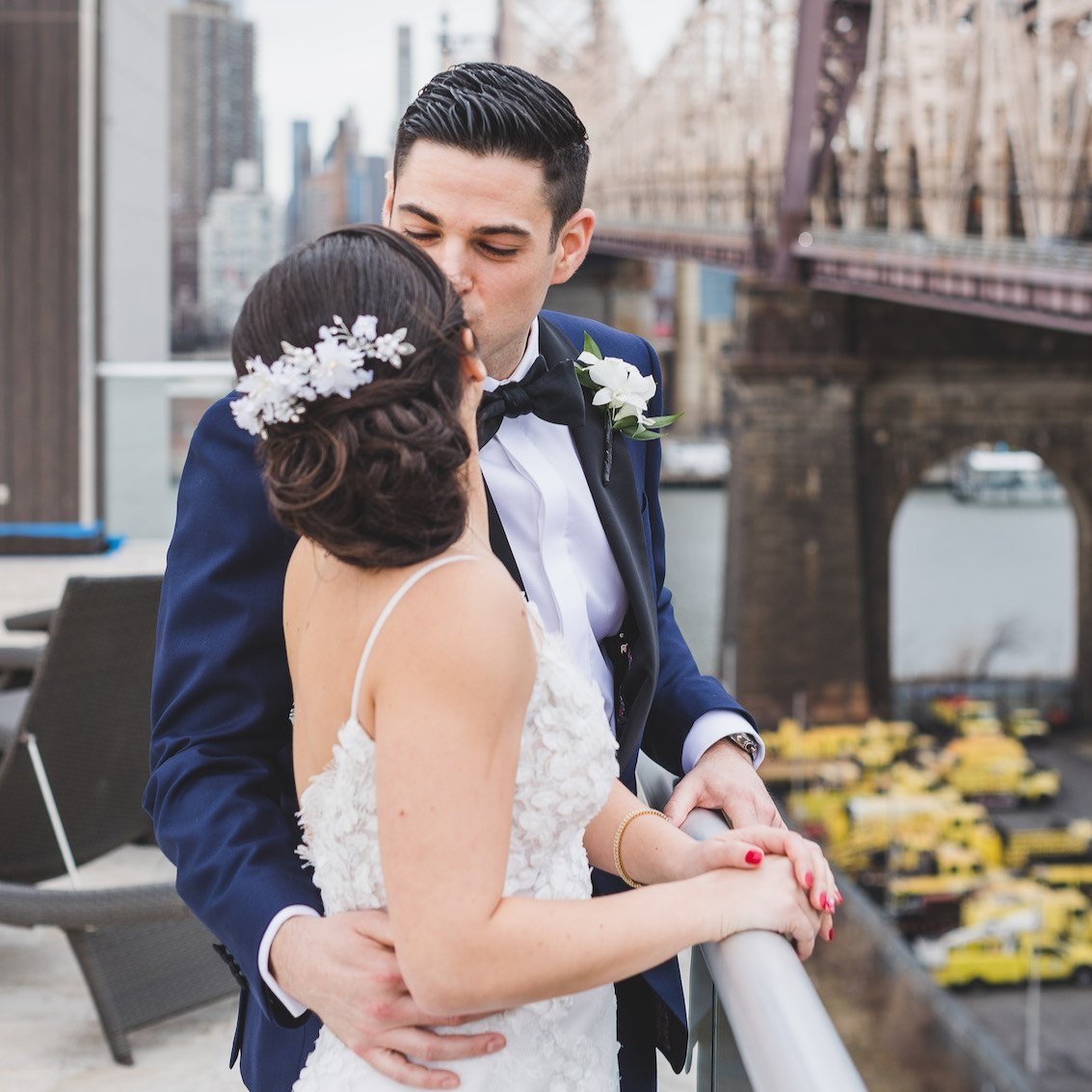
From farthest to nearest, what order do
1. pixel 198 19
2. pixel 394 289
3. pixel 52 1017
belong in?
pixel 198 19 → pixel 52 1017 → pixel 394 289

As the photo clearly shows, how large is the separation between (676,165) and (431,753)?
27.4m

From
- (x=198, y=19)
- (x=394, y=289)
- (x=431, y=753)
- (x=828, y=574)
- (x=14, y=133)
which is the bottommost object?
(x=828, y=574)

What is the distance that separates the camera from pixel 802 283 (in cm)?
1702

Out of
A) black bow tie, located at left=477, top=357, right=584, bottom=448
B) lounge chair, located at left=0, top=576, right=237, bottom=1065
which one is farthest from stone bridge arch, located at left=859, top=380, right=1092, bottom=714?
black bow tie, located at left=477, top=357, right=584, bottom=448

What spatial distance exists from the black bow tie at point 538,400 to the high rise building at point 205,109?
11496mm

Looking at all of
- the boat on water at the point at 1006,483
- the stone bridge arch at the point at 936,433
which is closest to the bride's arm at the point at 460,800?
the stone bridge arch at the point at 936,433

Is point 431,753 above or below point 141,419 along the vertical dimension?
above

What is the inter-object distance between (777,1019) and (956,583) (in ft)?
114

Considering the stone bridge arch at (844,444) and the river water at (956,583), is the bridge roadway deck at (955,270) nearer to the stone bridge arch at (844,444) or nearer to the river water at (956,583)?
the stone bridge arch at (844,444)

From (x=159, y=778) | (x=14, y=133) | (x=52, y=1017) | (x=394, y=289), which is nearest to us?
(x=394, y=289)

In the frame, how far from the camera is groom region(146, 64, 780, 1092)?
112 cm

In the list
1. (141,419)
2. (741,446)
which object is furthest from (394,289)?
(741,446)

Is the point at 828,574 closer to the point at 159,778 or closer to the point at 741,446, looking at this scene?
the point at 741,446

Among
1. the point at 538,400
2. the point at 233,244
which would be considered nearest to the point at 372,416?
the point at 538,400
